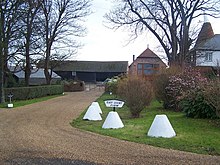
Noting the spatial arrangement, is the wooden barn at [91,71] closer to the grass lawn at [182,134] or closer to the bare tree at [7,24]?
the bare tree at [7,24]

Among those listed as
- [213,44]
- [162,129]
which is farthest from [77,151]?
[213,44]

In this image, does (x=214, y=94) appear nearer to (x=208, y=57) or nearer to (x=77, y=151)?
(x=77, y=151)

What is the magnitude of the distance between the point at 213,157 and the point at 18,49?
68.2ft

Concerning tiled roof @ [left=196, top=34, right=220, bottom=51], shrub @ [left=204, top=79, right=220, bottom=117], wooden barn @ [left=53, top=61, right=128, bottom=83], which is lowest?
shrub @ [left=204, top=79, right=220, bottom=117]

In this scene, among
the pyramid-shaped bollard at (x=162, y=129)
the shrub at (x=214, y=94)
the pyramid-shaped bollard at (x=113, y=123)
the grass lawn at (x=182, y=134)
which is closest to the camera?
the grass lawn at (x=182, y=134)

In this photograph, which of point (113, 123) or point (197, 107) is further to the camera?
point (197, 107)

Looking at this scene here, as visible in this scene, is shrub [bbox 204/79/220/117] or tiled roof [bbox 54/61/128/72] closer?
shrub [bbox 204/79/220/117]

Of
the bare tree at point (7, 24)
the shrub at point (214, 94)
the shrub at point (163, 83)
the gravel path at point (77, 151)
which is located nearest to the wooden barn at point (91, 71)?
the bare tree at point (7, 24)

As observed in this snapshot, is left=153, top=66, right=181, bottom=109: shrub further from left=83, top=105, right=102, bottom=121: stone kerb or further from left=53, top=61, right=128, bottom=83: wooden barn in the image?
left=53, top=61, right=128, bottom=83: wooden barn

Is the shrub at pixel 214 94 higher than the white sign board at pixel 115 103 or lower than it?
higher

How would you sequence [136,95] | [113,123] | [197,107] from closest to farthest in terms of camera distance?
[113,123] < [197,107] < [136,95]

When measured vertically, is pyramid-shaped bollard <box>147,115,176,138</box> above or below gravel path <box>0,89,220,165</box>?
above

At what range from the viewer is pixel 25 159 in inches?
262

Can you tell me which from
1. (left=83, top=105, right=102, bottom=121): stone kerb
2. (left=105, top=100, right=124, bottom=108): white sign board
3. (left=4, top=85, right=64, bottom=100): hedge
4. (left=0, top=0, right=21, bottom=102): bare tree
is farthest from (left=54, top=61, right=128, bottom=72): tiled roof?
(left=105, top=100, right=124, bottom=108): white sign board
